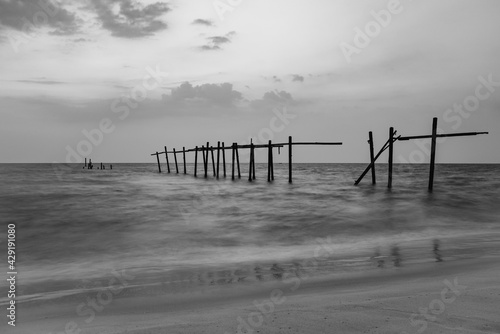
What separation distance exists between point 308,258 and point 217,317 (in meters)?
3.80

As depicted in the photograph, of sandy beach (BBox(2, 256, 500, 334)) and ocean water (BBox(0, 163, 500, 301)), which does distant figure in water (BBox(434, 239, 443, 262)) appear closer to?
ocean water (BBox(0, 163, 500, 301))

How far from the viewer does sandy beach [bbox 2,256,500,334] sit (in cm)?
358

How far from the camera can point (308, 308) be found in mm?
4109

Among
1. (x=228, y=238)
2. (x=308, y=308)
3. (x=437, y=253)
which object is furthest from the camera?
(x=228, y=238)

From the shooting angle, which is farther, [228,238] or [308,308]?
[228,238]

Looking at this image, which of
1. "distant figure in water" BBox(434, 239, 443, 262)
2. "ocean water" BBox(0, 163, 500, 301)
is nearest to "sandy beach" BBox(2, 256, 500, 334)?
"ocean water" BBox(0, 163, 500, 301)

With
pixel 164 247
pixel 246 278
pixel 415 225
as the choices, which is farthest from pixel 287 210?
pixel 246 278

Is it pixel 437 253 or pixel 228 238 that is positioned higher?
pixel 437 253

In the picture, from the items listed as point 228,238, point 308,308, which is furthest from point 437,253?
point 228,238

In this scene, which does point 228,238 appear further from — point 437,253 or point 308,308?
point 308,308

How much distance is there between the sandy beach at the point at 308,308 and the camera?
3580 mm

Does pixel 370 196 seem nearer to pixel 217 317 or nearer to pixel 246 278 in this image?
pixel 246 278

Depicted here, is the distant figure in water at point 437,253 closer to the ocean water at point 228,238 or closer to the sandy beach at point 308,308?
the ocean water at point 228,238

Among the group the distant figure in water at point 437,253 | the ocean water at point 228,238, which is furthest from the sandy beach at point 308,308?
the distant figure in water at point 437,253
